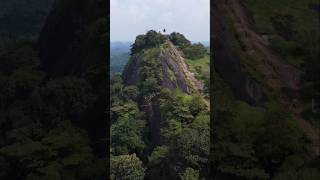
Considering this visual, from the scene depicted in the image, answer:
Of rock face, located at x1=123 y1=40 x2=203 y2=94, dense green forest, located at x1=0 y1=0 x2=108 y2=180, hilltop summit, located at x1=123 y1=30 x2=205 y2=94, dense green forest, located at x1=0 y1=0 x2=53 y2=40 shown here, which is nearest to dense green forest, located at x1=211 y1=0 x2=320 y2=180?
rock face, located at x1=123 y1=40 x2=203 y2=94

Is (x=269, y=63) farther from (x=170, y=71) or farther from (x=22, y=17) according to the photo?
(x=22, y=17)

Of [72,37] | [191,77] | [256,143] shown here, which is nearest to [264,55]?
[191,77]

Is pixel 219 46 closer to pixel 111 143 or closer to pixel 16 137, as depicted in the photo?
pixel 111 143

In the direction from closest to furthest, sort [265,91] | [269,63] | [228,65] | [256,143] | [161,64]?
[256,143] < [265,91] < [269,63] < [228,65] < [161,64]

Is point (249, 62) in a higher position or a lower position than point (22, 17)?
lower

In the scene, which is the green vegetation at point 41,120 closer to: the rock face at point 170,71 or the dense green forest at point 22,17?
the dense green forest at point 22,17

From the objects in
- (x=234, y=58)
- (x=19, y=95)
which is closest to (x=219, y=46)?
(x=234, y=58)

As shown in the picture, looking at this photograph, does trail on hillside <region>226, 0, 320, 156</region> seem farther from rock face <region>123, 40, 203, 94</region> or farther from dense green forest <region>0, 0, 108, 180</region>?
dense green forest <region>0, 0, 108, 180</region>

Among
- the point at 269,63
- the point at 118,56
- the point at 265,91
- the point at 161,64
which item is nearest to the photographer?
the point at 265,91
